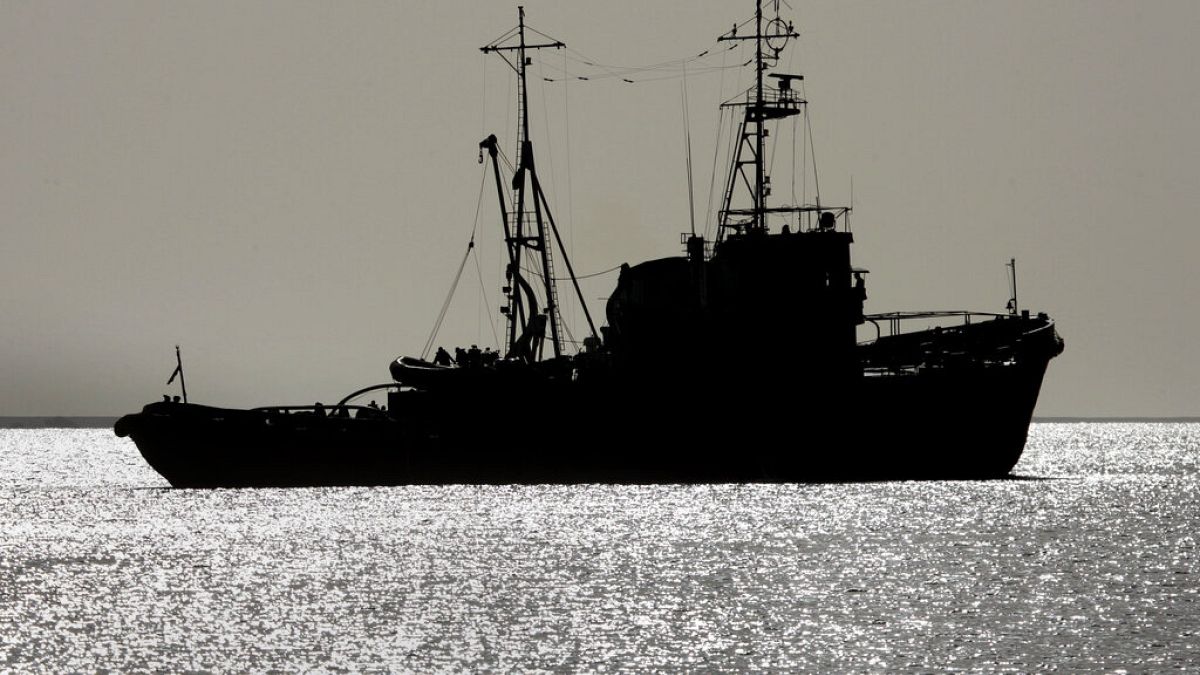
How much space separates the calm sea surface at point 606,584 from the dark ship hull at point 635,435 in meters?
2.08

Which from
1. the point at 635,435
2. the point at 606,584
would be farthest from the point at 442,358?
the point at 606,584

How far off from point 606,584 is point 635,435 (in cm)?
3377

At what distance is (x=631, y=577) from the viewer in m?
49.4

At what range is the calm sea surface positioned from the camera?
Result: 3522 centimetres

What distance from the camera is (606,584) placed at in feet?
157

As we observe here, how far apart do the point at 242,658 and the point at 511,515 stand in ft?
135

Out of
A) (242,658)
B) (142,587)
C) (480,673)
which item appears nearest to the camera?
(480,673)

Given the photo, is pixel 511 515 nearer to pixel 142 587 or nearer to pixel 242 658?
pixel 142 587

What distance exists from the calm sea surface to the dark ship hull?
2077mm

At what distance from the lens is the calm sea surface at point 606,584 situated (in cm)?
3522

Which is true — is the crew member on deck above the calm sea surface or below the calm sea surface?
above

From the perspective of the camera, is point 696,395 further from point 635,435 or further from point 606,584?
point 606,584

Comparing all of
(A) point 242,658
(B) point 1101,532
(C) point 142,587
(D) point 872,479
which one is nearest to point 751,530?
(B) point 1101,532

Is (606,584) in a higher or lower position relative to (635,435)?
lower
